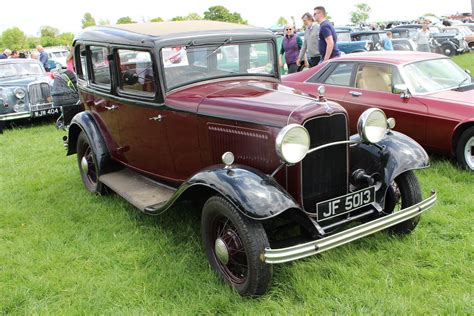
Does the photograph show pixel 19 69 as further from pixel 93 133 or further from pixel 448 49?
pixel 448 49

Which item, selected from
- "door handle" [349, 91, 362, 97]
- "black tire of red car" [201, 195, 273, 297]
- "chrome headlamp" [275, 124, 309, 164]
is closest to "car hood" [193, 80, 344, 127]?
"chrome headlamp" [275, 124, 309, 164]

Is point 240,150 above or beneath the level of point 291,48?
beneath

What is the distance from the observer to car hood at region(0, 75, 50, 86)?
9.77 m

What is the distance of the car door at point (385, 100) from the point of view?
5453 mm

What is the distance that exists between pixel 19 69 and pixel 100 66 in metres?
6.98

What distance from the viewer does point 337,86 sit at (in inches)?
249

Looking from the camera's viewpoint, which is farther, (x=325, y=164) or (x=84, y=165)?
(x=84, y=165)

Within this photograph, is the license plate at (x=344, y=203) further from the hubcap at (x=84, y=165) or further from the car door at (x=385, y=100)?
the hubcap at (x=84, y=165)

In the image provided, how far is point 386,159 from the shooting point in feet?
11.5

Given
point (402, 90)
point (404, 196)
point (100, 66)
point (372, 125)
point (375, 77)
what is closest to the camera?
point (372, 125)

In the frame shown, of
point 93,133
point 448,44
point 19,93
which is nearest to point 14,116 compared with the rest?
point 19,93

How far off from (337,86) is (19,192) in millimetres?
4311

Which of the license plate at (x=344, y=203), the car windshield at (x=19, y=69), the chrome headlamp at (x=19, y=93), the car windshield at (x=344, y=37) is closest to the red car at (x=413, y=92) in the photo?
the license plate at (x=344, y=203)

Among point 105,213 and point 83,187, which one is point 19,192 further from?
point 105,213
